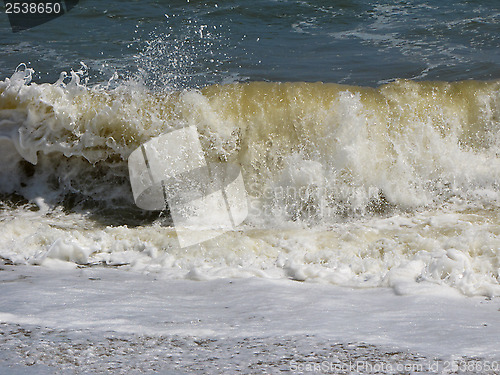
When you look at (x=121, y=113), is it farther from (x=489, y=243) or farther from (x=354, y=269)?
(x=489, y=243)

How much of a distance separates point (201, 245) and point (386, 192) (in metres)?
2.09

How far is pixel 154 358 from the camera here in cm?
311

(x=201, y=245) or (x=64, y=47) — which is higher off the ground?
(x=64, y=47)

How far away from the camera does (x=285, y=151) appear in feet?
21.0

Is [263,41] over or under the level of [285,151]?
over

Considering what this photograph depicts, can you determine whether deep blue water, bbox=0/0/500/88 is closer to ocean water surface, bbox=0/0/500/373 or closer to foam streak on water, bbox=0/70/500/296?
ocean water surface, bbox=0/0/500/373

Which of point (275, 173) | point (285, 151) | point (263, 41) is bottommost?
point (275, 173)

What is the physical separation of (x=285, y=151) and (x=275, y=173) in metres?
0.26

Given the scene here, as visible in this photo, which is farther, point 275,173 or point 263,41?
point 263,41

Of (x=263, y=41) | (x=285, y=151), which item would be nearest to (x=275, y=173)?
(x=285, y=151)

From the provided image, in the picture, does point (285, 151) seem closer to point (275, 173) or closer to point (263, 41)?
point (275, 173)

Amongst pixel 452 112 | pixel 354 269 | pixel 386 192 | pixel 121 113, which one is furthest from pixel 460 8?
pixel 354 269

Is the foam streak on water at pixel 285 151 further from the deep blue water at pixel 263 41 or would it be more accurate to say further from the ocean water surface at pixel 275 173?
the deep blue water at pixel 263 41

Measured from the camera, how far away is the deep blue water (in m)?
8.72
